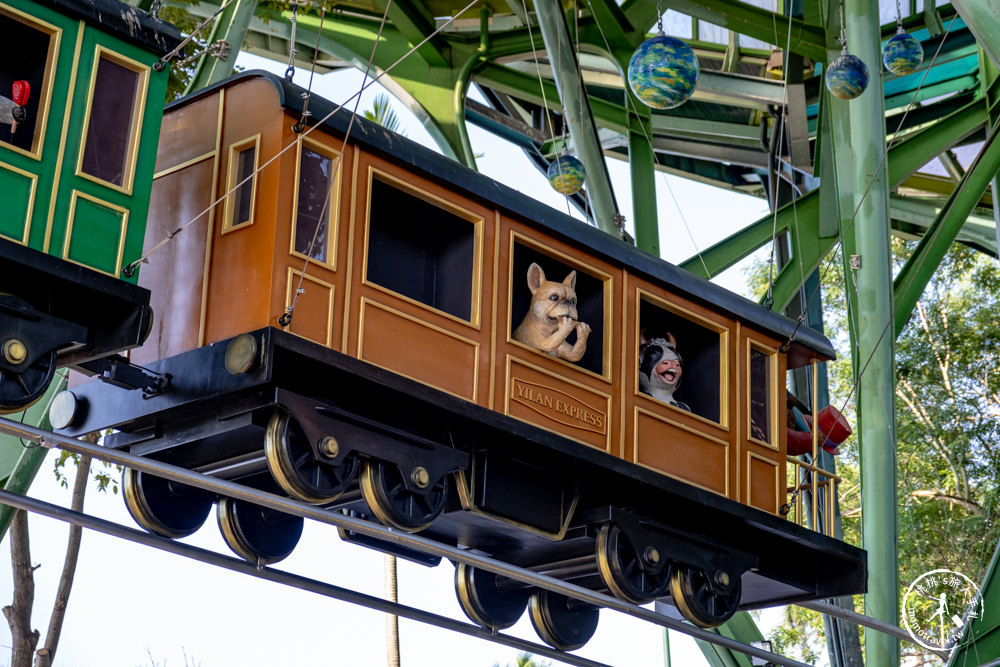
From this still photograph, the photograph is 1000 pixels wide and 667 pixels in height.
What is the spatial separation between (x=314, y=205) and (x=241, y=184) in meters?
0.40

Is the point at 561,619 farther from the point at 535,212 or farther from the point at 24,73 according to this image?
the point at 24,73

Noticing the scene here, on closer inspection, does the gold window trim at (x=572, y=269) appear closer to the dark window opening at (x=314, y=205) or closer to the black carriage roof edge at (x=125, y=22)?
the dark window opening at (x=314, y=205)

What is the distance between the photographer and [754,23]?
1678 cm

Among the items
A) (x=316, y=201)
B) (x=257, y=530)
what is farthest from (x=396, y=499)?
(x=316, y=201)

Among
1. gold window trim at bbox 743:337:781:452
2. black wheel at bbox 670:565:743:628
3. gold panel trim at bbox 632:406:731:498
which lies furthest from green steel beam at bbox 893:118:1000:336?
black wheel at bbox 670:565:743:628

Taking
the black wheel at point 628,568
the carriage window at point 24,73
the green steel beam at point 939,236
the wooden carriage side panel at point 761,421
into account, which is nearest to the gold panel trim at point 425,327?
the black wheel at point 628,568

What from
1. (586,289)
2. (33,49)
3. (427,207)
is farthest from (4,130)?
(586,289)

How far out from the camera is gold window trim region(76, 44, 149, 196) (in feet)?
25.1

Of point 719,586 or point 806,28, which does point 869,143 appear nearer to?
point 806,28

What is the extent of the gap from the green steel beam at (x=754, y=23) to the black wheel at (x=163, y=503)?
30.3 feet

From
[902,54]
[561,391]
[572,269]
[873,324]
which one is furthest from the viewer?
[873,324]

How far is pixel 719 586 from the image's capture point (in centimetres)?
1048

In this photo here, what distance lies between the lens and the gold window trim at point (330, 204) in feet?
26.5

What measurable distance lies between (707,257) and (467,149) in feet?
10.2
